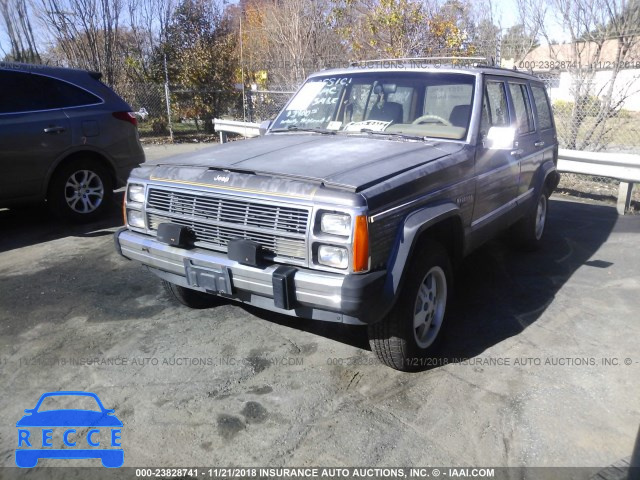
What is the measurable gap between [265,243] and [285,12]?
1492 cm

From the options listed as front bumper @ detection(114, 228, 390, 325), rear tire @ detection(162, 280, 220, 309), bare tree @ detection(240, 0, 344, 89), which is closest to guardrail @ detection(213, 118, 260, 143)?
bare tree @ detection(240, 0, 344, 89)

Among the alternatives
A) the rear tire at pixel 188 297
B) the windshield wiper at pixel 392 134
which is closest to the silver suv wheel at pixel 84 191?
the rear tire at pixel 188 297

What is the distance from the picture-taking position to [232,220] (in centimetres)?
314

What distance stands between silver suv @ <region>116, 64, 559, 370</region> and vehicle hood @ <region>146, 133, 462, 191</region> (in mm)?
13

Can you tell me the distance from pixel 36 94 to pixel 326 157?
445cm

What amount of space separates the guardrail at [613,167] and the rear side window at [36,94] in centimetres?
688

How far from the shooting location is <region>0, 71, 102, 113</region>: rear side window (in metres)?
5.90

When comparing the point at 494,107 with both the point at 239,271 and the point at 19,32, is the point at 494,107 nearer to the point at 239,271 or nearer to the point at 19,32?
the point at 239,271

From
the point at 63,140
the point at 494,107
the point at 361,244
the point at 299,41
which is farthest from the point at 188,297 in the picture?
the point at 299,41

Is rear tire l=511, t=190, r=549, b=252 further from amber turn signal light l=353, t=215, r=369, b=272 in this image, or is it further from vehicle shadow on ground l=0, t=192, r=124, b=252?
vehicle shadow on ground l=0, t=192, r=124, b=252

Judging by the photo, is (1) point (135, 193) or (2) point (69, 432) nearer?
(2) point (69, 432)

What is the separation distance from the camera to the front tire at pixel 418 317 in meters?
3.15

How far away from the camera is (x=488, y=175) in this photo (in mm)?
4191

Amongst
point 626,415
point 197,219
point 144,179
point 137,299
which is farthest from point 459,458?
point 137,299
